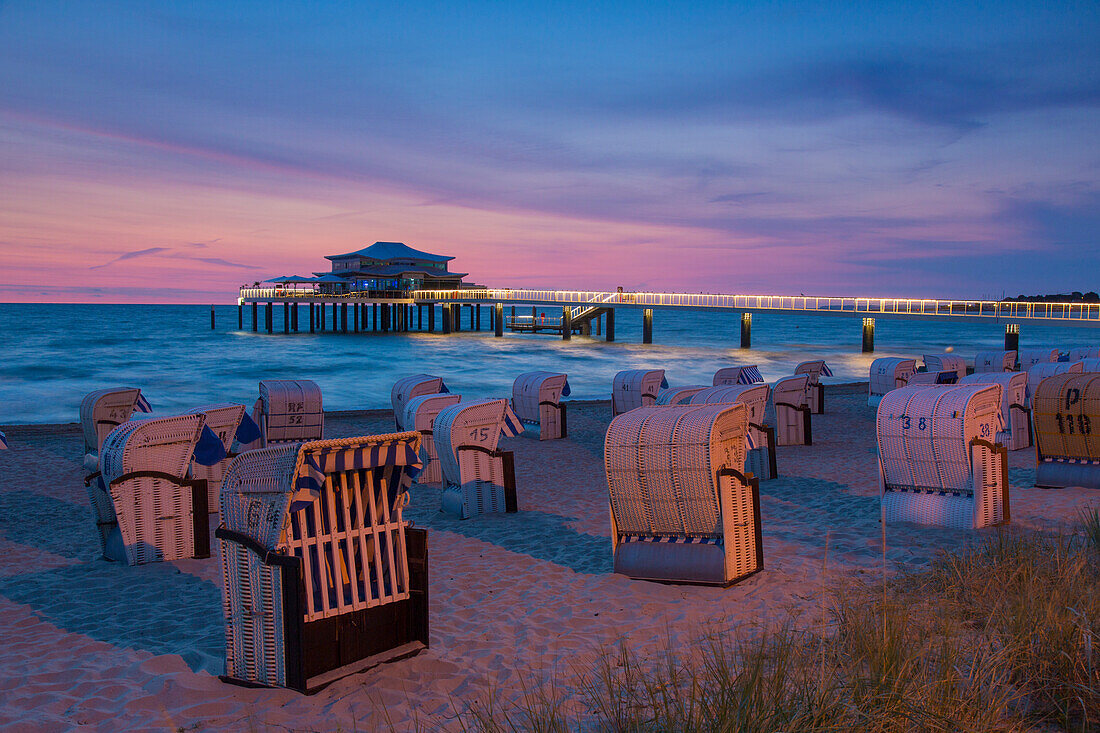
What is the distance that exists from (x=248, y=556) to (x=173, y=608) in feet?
6.90

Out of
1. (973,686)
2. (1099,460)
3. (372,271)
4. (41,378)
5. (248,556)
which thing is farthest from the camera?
(372,271)

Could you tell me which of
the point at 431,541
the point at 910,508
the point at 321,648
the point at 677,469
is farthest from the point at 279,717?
the point at 910,508

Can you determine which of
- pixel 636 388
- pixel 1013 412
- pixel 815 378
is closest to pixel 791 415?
pixel 636 388

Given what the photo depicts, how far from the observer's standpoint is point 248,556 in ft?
14.3

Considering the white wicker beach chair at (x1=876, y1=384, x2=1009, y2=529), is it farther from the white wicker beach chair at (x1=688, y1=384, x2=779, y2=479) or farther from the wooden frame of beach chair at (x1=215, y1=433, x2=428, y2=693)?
the wooden frame of beach chair at (x1=215, y1=433, x2=428, y2=693)

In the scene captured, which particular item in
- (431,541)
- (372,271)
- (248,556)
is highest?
(372,271)

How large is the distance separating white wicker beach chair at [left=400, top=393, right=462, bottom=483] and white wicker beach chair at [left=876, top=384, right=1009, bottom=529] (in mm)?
5313

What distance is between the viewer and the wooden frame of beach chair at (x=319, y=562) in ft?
14.0

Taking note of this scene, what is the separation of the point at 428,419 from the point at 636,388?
6.10m

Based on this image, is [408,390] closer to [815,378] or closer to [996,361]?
[815,378]

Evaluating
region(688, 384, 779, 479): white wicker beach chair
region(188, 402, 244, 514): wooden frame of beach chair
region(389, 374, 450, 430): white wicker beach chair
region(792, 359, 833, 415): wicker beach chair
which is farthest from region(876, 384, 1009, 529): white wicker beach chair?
region(792, 359, 833, 415): wicker beach chair

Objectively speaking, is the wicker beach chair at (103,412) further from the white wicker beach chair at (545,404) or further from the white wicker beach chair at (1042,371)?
the white wicker beach chair at (1042,371)

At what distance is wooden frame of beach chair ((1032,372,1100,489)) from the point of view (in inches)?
357

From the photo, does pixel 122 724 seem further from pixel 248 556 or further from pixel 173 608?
pixel 173 608
